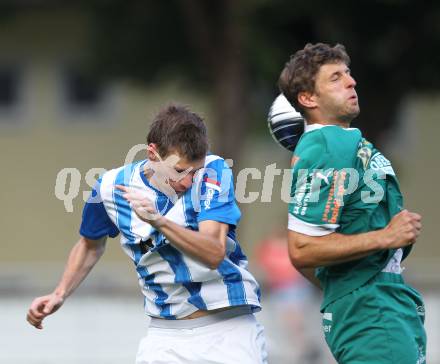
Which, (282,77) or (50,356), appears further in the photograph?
(50,356)

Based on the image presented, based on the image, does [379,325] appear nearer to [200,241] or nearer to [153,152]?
[200,241]

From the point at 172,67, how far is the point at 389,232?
12006mm

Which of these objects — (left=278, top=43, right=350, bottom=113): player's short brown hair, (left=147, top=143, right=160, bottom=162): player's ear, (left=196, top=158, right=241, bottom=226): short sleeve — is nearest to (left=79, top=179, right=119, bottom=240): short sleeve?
(left=147, top=143, right=160, bottom=162): player's ear

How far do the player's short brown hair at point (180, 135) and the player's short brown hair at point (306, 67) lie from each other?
43 centimetres

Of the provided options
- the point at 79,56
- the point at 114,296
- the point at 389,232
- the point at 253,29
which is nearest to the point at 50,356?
the point at 114,296

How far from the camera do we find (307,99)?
4.99m

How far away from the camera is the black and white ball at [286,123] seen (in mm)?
5207

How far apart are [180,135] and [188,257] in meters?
0.53

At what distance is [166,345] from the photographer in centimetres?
506

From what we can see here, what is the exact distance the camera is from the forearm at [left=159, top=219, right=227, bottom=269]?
4.60 metres

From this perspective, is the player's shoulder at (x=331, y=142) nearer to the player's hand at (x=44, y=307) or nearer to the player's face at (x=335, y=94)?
the player's face at (x=335, y=94)

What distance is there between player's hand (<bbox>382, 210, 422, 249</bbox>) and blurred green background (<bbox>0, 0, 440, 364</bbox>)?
133 centimetres

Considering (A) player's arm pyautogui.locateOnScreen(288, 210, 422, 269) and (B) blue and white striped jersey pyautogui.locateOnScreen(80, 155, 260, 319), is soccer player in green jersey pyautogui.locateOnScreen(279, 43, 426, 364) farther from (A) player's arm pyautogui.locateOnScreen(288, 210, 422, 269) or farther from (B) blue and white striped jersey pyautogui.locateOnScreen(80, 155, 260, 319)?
(B) blue and white striped jersey pyautogui.locateOnScreen(80, 155, 260, 319)

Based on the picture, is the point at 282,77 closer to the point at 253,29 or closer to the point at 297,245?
the point at 297,245
